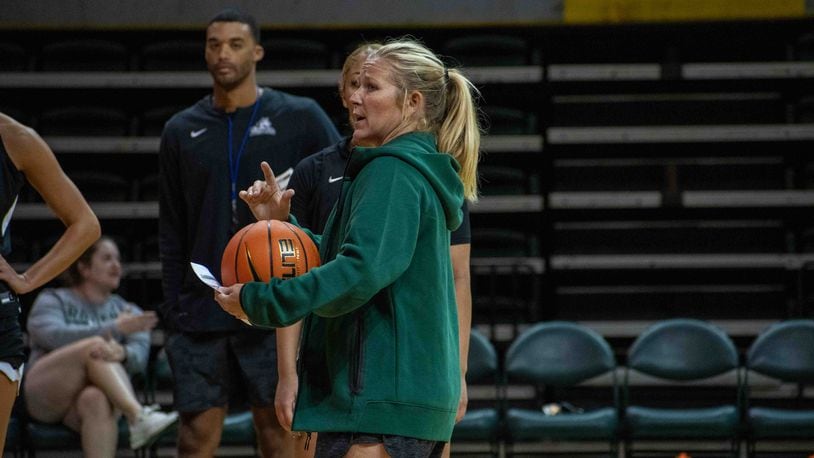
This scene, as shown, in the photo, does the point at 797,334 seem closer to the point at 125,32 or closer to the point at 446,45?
the point at 446,45

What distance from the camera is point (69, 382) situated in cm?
628

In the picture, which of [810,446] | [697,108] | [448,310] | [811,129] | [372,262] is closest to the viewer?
[372,262]

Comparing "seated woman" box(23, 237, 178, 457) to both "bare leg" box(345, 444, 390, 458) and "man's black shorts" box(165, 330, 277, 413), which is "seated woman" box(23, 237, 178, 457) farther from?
"bare leg" box(345, 444, 390, 458)

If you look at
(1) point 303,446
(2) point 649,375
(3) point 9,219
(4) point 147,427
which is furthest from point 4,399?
(2) point 649,375

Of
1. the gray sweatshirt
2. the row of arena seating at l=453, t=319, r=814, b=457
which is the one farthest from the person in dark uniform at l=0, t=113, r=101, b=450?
the row of arena seating at l=453, t=319, r=814, b=457

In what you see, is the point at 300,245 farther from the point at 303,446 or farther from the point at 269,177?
the point at 303,446

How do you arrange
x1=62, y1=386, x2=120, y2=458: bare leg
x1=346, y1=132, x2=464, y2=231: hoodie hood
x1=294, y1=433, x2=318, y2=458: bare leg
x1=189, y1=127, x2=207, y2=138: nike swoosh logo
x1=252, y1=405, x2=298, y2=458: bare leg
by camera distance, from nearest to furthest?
1. x1=346, y1=132, x2=464, y2=231: hoodie hood
2. x1=294, y1=433, x2=318, y2=458: bare leg
3. x1=252, y1=405, x2=298, y2=458: bare leg
4. x1=189, y1=127, x2=207, y2=138: nike swoosh logo
5. x1=62, y1=386, x2=120, y2=458: bare leg

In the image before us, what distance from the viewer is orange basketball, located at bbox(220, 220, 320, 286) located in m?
2.67

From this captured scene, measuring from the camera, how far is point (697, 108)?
9.41 m

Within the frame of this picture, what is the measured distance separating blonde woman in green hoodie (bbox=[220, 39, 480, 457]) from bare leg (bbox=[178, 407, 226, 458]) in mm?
1798

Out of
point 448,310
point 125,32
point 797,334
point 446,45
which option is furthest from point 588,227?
point 448,310

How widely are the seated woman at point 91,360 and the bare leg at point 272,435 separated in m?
2.08

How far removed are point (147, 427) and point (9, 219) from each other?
9.69 ft

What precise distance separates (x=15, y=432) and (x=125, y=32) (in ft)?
13.6
